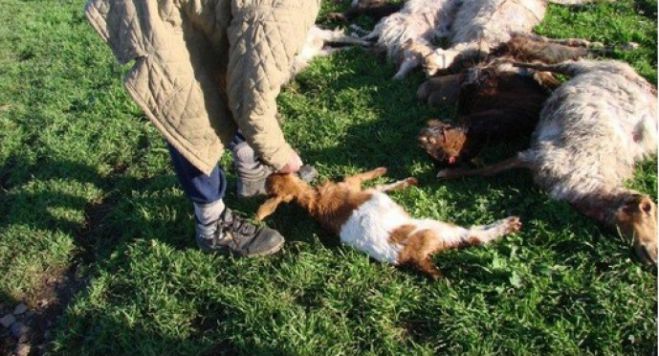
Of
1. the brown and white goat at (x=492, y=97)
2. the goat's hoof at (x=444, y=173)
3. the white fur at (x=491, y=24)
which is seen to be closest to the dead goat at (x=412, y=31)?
the white fur at (x=491, y=24)

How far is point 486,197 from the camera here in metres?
3.93

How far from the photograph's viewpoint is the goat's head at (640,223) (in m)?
3.22

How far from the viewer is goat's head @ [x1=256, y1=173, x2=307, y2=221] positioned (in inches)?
156

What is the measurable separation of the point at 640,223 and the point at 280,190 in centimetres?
233

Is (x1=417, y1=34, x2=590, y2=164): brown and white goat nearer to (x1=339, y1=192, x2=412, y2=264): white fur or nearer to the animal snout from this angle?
(x1=339, y1=192, x2=412, y2=264): white fur

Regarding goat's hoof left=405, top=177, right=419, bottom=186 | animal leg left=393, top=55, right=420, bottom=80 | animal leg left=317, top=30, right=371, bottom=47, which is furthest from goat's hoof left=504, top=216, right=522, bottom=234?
animal leg left=317, top=30, right=371, bottom=47

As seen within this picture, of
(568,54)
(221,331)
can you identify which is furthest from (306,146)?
(568,54)

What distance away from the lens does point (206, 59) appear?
2844mm

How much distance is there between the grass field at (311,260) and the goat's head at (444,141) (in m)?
0.17

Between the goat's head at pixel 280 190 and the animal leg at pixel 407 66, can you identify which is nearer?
the goat's head at pixel 280 190

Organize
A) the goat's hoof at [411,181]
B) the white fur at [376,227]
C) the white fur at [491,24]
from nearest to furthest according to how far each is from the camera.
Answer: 1. the white fur at [376,227]
2. the goat's hoof at [411,181]
3. the white fur at [491,24]

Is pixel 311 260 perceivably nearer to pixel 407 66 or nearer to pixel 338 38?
pixel 407 66

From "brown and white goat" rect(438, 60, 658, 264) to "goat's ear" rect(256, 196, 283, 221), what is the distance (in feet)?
4.14

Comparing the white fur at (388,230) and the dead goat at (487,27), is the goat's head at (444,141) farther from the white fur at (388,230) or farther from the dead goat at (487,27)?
the dead goat at (487,27)
